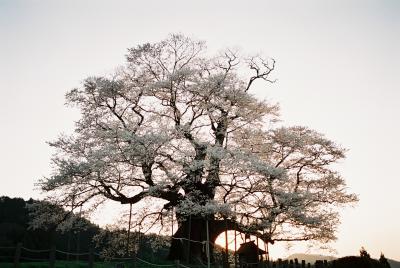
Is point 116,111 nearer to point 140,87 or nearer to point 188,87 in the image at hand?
point 140,87

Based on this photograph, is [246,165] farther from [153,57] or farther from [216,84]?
[153,57]

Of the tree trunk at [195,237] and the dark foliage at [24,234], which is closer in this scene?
the tree trunk at [195,237]

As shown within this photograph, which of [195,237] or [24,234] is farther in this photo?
[24,234]

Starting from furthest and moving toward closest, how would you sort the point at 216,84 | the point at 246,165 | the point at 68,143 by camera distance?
1. the point at 216,84
2. the point at 68,143
3. the point at 246,165

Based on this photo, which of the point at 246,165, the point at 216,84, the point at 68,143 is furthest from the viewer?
the point at 216,84

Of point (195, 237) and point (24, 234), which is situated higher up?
point (24, 234)

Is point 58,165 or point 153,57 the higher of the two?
point 153,57

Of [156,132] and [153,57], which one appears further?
[153,57]

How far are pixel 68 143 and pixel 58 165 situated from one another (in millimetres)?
2376

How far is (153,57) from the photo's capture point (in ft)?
98.7

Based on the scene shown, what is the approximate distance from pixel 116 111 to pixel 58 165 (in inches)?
252

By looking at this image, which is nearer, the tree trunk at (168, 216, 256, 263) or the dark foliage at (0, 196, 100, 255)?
the tree trunk at (168, 216, 256, 263)

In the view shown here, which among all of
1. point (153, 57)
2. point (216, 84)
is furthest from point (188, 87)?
point (153, 57)

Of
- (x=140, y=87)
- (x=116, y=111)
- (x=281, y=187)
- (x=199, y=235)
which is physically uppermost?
(x=140, y=87)
